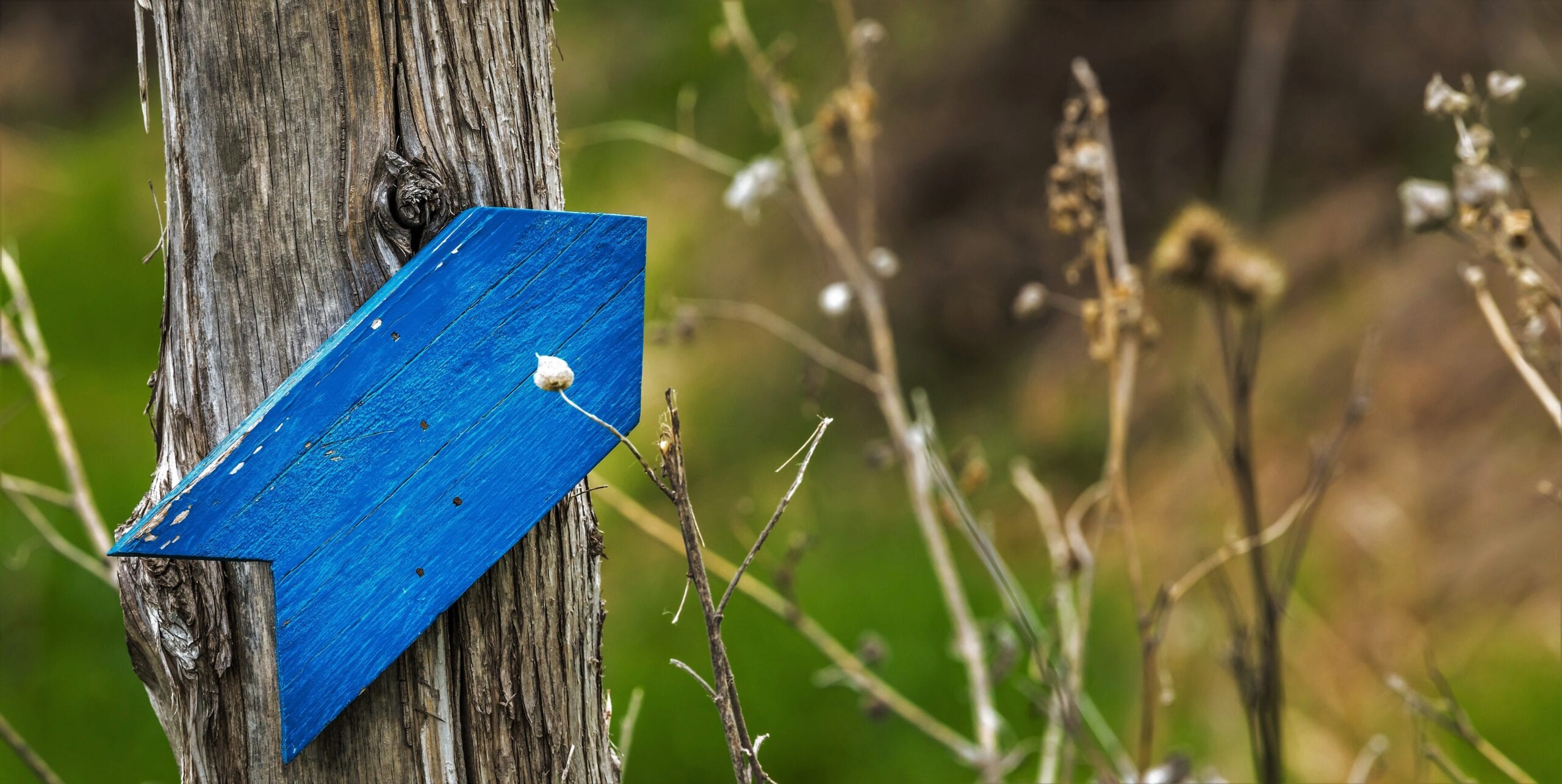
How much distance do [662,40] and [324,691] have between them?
506 cm

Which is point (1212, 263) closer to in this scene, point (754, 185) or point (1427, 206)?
point (1427, 206)

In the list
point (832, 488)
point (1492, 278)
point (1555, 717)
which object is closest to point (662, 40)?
point (832, 488)

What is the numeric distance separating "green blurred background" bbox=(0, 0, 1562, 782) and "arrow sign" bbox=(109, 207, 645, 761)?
94 cm

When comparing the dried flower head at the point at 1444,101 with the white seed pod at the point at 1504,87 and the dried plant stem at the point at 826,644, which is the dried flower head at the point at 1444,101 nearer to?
the white seed pod at the point at 1504,87

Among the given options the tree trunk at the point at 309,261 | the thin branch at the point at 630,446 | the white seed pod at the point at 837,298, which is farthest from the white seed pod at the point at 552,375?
the white seed pod at the point at 837,298

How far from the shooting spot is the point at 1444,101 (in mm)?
1207

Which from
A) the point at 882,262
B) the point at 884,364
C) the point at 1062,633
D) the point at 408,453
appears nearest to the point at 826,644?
the point at 1062,633

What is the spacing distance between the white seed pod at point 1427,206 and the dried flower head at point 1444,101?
0.10 meters

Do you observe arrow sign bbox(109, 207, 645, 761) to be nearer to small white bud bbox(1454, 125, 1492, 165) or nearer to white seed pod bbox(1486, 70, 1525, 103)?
small white bud bbox(1454, 125, 1492, 165)

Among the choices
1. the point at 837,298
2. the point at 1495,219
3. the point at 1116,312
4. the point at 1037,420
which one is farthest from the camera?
the point at 1037,420

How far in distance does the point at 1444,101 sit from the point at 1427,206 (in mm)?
159

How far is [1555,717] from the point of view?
2461 millimetres

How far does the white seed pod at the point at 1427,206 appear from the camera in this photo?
4.30 feet

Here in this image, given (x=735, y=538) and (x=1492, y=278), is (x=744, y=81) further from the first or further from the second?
(x=1492, y=278)
